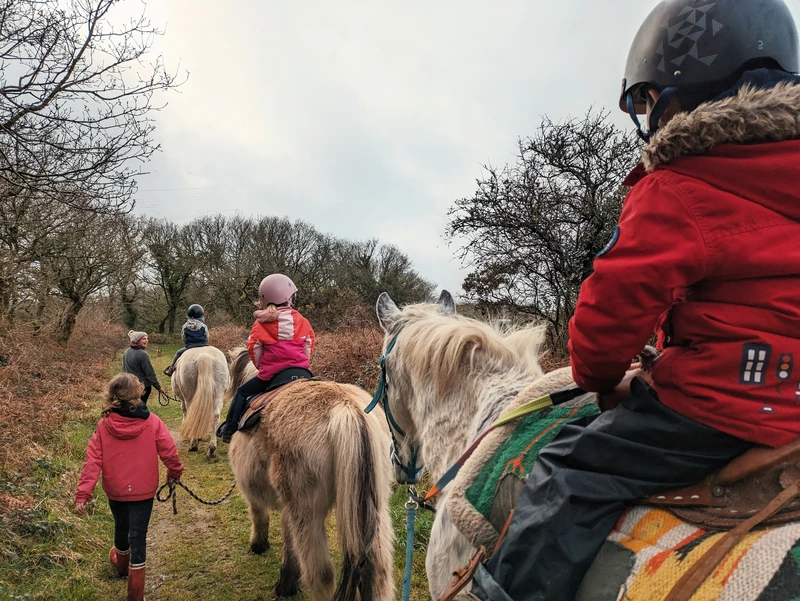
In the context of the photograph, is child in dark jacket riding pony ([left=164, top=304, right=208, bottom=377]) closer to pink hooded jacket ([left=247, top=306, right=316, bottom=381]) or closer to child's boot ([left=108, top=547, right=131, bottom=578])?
pink hooded jacket ([left=247, top=306, right=316, bottom=381])

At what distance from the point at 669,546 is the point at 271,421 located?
354 cm

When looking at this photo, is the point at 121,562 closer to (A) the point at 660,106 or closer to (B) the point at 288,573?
(B) the point at 288,573

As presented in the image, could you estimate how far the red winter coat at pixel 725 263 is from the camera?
1.13 metres

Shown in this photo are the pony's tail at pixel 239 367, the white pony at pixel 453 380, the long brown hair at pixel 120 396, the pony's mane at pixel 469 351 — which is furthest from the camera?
the pony's tail at pixel 239 367

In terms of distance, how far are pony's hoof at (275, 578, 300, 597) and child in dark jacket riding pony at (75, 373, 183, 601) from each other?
1.13 meters

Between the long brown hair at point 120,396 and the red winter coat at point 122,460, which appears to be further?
the long brown hair at point 120,396

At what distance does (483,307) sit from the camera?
30.8 ft

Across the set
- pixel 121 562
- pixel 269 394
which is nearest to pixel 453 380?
pixel 269 394

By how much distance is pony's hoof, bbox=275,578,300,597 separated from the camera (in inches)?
166

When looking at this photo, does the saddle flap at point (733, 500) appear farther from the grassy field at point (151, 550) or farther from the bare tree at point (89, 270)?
the bare tree at point (89, 270)

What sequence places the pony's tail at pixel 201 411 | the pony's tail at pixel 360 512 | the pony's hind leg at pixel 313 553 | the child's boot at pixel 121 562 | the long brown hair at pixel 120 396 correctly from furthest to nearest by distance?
the pony's tail at pixel 201 411, the child's boot at pixel 121 562, the long brown hair at pixel 120 396, the pony's hind leg at pixel 313 553, the pony's tail at pixel 360 512

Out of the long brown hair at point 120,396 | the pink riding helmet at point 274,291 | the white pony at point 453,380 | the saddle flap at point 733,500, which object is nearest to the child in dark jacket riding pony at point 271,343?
the pink riding helmet at point 274,291

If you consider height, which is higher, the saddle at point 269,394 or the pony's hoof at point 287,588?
the saddle at point 269,394

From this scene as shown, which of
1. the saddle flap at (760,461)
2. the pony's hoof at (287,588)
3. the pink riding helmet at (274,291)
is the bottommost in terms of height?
the pony's hoof at (287,588)
